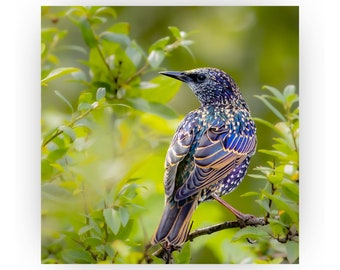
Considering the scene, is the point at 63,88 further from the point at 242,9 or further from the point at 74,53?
the point at 242,9

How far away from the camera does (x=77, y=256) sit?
2.24 metres

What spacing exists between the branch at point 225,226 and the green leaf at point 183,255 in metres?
0.03

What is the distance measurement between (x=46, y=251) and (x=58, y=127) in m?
0.44

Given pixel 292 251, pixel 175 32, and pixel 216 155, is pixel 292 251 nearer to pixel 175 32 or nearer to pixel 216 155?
pixel 216 155

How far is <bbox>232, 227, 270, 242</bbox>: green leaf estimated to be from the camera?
223 cm

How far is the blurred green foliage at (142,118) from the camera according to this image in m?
2.23

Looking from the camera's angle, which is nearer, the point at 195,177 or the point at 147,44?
the point at 195,177

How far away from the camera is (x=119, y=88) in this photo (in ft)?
7.50

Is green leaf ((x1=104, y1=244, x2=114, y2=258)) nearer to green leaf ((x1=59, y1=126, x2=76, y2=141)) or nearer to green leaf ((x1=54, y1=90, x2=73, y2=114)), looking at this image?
green leaf ((x1=59, y1=126, x2=76, y2=141))

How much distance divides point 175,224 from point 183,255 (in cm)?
13

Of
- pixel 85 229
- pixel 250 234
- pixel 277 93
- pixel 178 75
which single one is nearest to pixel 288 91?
pixel 277 93

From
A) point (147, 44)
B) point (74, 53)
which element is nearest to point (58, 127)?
point (74, 53)

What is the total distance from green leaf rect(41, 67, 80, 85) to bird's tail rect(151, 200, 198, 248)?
1.92 feet
